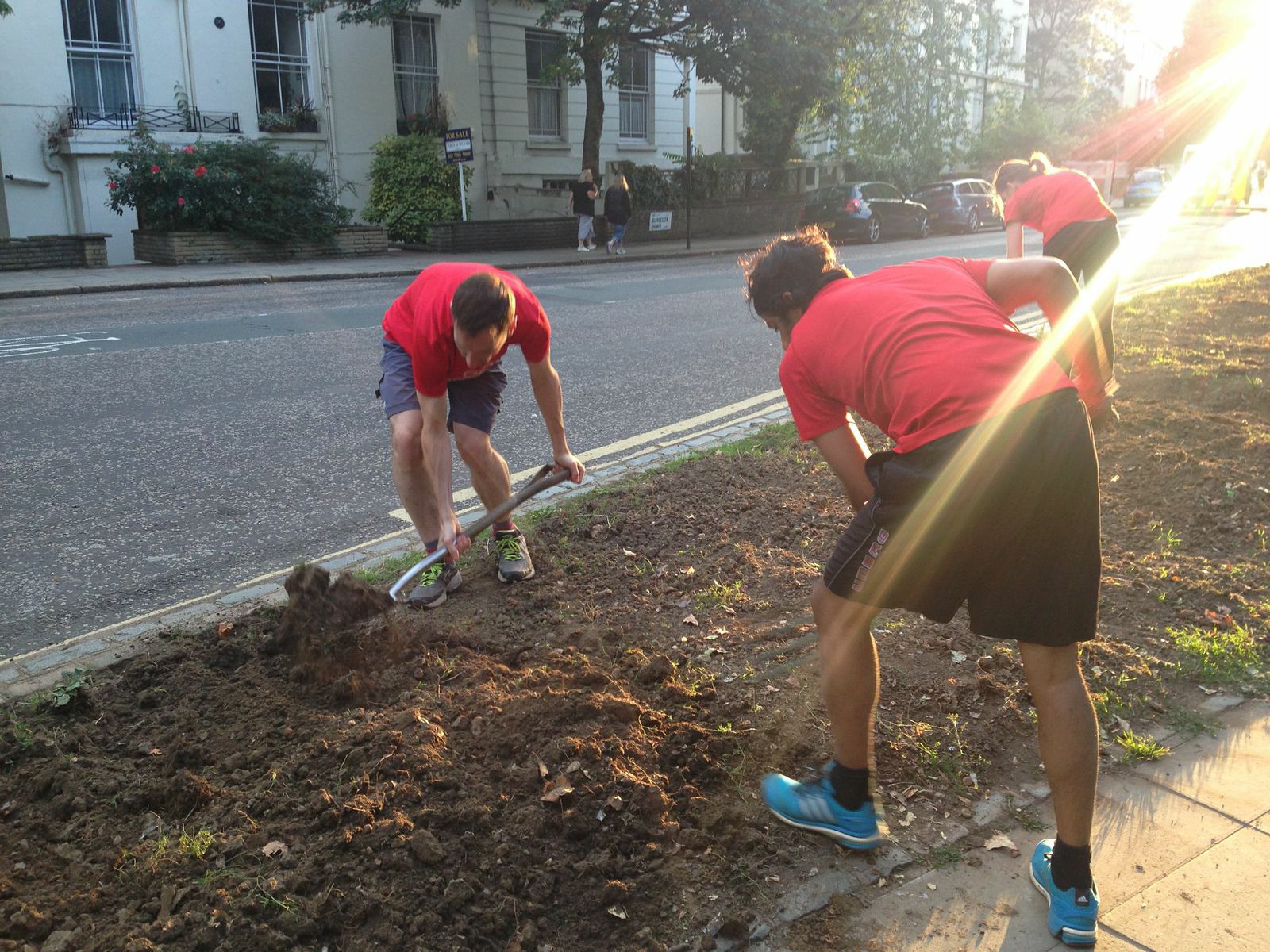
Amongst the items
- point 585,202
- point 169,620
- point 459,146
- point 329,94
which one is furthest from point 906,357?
point 329,94

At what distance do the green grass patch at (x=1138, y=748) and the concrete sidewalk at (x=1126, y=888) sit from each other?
61 mm

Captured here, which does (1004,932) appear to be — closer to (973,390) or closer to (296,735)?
(973,390)

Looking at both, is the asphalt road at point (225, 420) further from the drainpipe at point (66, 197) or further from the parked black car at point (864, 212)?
the parked black car at point (864, 212)

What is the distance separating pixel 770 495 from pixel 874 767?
2225mm

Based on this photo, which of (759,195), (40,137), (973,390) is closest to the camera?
(973,390)

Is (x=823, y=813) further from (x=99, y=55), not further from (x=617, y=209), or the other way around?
(x=99, y=55)

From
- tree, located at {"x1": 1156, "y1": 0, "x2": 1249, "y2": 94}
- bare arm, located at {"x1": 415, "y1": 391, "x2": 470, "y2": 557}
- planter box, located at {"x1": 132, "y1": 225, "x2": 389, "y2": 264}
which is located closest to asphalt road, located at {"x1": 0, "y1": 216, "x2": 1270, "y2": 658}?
bare arm, located at {"x1": 415, "y1": 391, "x2": 470, "y2": 557}

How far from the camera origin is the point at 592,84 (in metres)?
23.4

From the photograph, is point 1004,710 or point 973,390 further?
point 1004,710

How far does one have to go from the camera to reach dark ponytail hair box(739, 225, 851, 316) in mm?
2533

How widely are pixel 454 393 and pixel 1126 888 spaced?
285 cm

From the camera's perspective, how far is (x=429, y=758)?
2820mm

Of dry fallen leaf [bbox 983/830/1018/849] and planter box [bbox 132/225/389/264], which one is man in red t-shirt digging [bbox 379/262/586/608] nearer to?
dry fallen leaf [bbox 983/830/1018/849]

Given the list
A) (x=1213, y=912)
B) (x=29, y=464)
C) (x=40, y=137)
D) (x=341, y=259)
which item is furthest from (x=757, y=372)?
(x=40, y=137)
